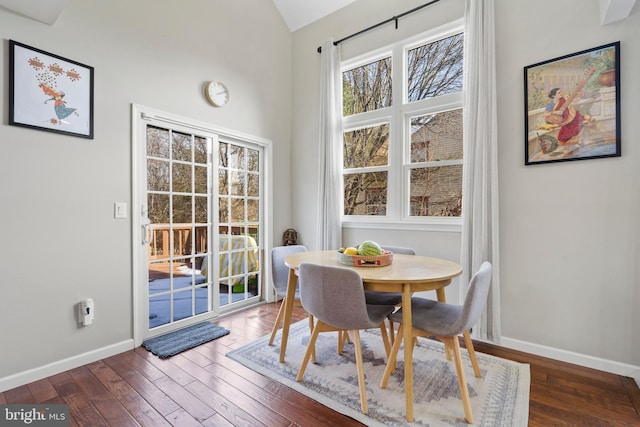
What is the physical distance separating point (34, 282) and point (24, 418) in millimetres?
790

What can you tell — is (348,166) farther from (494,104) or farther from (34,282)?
(34,282)

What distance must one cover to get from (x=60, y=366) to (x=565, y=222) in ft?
12.2

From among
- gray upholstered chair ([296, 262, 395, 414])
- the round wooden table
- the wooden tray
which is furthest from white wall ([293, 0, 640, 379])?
gray upholstered chair ([296, 262, 395, 414])

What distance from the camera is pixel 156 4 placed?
Answer: 101 inches

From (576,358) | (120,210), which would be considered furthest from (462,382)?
(120,210)

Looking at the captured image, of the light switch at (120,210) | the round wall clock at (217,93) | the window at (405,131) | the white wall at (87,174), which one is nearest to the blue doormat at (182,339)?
the white wall at (87,174)

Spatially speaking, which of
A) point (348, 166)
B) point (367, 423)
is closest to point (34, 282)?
point (367, 423)

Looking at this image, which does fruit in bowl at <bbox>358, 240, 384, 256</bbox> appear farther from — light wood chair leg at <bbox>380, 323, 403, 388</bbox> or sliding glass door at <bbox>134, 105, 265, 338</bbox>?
sliding glass door at <bbox>134, 105, 265, 338</bbox>

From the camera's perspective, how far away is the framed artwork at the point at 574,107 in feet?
6.66

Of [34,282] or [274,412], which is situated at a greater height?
[34,282]

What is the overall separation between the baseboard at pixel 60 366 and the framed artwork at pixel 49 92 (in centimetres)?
157

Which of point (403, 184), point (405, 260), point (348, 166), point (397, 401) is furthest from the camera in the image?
point (348, 166)

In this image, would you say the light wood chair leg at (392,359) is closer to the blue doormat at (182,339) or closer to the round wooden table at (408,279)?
the round wooden table at (408,279)

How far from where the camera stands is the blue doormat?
7.66 ft
